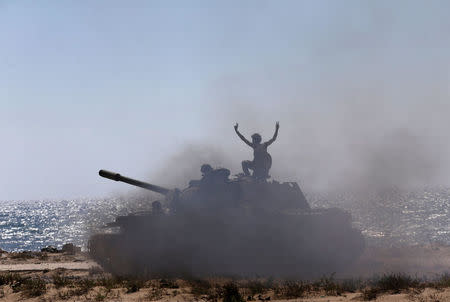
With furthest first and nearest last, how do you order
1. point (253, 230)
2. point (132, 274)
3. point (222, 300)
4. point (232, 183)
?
point (232, 183), point (253, 230), point (132, 274), point (222, 300)

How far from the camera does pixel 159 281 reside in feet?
46.8

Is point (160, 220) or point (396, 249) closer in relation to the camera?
point (160, 220)

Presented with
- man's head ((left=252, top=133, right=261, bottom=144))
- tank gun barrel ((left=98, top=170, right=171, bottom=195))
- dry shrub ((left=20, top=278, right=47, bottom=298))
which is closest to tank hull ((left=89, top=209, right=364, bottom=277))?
tank gun barrel ((left=98, top=170, right=171, bottom=195))

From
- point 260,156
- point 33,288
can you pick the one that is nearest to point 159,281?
point 33,288

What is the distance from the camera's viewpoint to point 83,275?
55.0 ft

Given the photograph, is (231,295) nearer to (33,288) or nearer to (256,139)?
(33,288)

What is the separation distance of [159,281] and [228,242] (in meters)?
3.05

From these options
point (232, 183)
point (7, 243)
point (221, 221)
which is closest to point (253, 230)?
point (221, 221)

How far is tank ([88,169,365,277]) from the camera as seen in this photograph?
16.5 m

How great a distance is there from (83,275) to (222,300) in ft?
20.7

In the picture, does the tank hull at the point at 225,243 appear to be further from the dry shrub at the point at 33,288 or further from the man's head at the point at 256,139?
the man's head at the point at 256,139

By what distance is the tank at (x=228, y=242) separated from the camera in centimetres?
1653

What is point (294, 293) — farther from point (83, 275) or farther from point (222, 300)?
point (83, 275)

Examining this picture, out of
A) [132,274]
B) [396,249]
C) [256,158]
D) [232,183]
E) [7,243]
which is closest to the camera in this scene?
[132,274]
